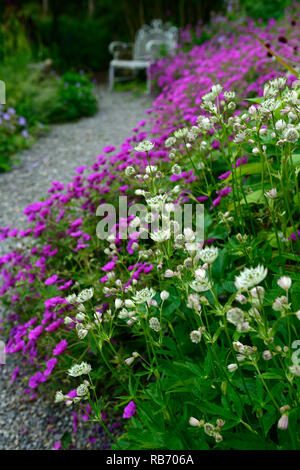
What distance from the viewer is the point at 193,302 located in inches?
40.5

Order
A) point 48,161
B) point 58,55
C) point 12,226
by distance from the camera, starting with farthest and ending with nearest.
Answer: point 58,55
point 48,161
point 12,226

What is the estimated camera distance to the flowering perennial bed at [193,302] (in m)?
1.15

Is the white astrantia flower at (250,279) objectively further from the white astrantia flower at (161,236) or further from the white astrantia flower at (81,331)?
the white astrantia flower at (81,331)

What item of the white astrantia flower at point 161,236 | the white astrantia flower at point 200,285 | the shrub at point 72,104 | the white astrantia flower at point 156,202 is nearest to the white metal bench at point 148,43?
the shrub at point 72,104

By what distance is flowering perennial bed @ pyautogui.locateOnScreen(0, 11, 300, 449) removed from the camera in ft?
3.77

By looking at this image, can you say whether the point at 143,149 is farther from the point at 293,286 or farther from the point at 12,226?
the point at 12,226

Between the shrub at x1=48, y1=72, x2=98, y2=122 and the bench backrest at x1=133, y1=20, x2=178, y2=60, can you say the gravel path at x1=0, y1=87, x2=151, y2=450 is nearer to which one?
the shrub at x1=48, y1=72, x2=98, y2=122

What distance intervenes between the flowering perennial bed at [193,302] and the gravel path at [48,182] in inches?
4.6

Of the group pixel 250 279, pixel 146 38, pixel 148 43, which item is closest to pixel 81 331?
pixel 250 279

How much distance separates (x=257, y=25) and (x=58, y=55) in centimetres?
560

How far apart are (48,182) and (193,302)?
413cm

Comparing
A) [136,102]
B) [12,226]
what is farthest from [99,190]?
[136,102]

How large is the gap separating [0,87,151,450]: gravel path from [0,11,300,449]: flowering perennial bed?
116 millimetres

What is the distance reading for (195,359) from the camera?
5.68 feet
